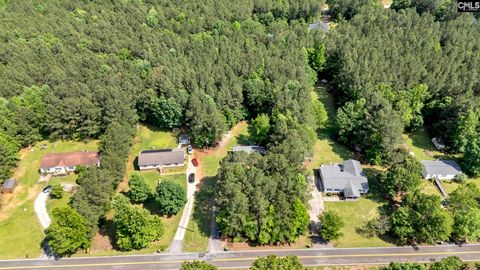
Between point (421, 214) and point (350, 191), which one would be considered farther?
point (350, 191)

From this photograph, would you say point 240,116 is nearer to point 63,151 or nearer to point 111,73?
point 111,73

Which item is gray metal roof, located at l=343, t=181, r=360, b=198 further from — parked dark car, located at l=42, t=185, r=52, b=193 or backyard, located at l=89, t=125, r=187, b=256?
parked dark car, located at l=42, t=185, r=52, b=193

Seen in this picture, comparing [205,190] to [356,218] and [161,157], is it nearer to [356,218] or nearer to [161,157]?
[161,157]

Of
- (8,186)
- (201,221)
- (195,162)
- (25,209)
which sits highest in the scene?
(8,186)

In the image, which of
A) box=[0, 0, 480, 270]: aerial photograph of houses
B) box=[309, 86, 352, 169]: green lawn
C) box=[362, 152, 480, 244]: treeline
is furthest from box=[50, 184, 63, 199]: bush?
box=[362, 152, 480, 244]: treeline

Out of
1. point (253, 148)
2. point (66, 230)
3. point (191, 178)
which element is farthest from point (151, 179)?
point (253, 148)

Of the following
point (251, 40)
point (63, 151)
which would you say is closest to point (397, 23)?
point (251, 40)
